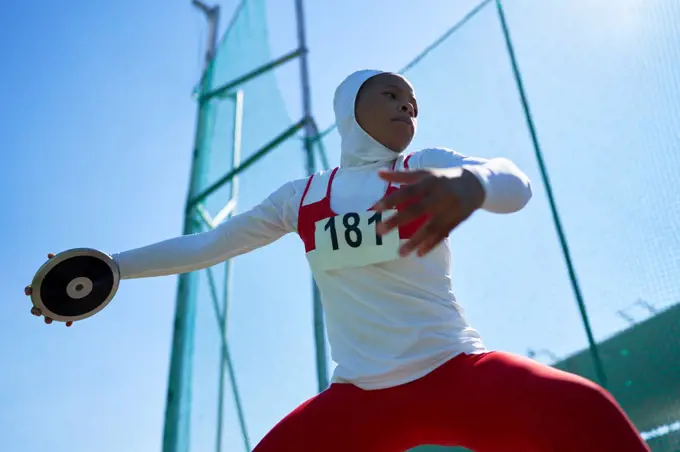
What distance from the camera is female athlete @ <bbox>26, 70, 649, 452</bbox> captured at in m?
1.03

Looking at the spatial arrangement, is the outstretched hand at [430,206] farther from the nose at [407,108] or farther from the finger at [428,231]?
the nose at [407,108]

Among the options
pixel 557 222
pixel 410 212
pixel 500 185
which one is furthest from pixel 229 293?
pixel 410 212

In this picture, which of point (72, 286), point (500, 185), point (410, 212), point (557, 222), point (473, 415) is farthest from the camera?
point (557, 222)

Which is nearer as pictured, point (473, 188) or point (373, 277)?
point (473, 188)

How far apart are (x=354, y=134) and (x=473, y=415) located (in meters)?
0.80

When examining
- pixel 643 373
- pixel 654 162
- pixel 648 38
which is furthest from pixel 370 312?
pixel 648 38

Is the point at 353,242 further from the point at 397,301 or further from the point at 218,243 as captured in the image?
the point at 218,243

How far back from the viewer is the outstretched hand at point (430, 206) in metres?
0.93

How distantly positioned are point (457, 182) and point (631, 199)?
1605mm

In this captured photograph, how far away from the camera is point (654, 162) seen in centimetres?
233

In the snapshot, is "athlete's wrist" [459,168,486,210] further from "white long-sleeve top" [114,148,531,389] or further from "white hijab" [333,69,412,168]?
"white hijab" [333,69,412,168]

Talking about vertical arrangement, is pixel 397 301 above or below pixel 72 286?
below

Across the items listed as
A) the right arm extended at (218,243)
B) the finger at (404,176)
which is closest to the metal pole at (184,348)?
the right arm extended at (218,243)

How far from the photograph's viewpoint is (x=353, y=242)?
4.74 ft
